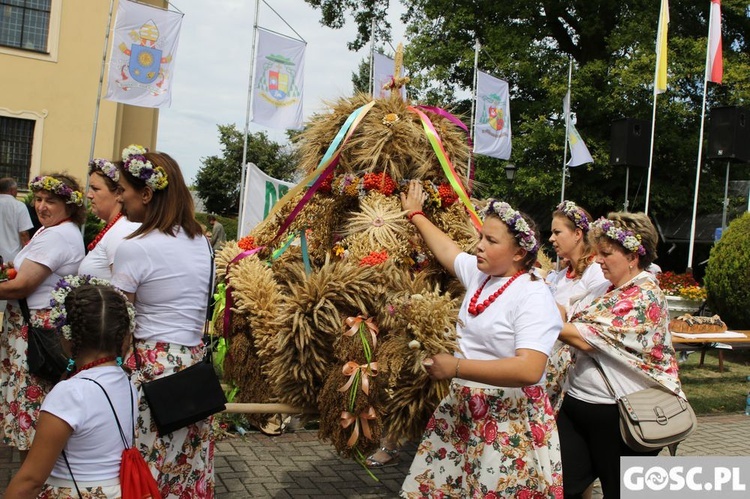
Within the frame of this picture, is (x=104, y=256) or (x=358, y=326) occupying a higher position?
(x=104, y=256)

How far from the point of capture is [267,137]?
3622cm

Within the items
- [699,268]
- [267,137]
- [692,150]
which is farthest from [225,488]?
[267,137]

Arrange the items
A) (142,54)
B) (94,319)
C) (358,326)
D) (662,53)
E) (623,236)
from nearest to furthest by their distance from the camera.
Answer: (94,319) < (358,326) < (623,236) < (142,54) < (662,53)

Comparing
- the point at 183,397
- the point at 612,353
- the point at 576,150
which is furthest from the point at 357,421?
the point at 576,150

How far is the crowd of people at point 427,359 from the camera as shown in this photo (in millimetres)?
2252

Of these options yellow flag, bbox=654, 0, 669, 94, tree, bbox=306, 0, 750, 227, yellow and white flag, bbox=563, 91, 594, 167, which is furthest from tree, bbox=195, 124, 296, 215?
yellow flag, bbox=654, 0, 669, 94

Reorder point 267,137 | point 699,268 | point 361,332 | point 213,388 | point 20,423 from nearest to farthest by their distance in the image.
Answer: point 213,388
point 361,332
point 20,423
point 699,268
point 267,137

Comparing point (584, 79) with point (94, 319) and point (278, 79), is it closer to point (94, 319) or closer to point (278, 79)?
point (278, 79)

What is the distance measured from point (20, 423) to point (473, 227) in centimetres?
258

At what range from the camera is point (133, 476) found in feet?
7.31

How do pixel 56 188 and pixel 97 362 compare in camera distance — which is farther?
pixel 56 188

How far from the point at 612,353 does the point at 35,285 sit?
9.23ft

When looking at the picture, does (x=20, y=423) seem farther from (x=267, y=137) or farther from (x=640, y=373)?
(x=267, y=137)

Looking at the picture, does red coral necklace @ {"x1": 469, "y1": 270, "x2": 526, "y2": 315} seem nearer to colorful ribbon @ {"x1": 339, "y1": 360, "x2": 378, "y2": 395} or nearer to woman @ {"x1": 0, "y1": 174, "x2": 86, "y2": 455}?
colorful ribbon @ {"x1": 339, "y1": 360, "x2": 378, "y2": 395}
